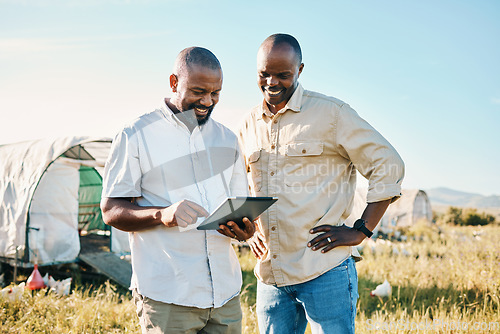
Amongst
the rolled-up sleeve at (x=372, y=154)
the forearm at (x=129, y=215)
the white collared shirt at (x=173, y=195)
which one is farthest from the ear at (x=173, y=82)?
the rolled-up sleeve at (x=372, y=154)

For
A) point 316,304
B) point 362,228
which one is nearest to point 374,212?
point 362,228

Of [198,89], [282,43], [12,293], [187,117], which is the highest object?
[282,43]

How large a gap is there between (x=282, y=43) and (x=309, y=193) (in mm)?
876

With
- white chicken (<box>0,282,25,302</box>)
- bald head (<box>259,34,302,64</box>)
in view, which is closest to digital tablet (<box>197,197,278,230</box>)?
bald head (<box>259,34,302,64</box>)

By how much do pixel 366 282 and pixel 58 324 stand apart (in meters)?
4.64

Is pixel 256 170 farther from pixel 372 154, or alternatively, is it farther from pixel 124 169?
pixel 124 169

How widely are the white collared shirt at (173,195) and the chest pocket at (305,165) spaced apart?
453mm

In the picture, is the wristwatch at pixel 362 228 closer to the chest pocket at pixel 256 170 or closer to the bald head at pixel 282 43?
the chest pocket at pixel 256 170

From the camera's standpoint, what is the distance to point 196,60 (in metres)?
2.14

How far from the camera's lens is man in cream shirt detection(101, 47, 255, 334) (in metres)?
2.00

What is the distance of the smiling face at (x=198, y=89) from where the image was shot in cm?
214

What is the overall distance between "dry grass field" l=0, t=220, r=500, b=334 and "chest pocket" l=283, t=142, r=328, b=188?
2296 millimetres

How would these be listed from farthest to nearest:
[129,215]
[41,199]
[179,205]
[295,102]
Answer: [41,199]
[295,102]
[129,215]
[179,205]

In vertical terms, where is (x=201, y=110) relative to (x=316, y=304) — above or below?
above
